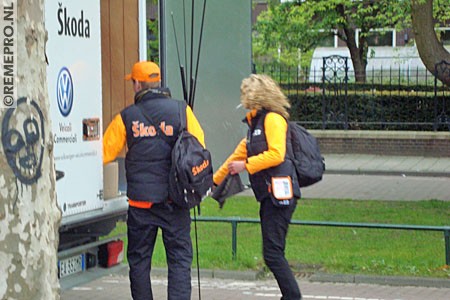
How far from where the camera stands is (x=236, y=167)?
7582 millimetres

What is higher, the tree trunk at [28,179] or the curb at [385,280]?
the tree trunk at [28,179]

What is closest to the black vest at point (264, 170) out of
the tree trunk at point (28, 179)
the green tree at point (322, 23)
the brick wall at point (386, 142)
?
the tree trunk at point (28, 179)

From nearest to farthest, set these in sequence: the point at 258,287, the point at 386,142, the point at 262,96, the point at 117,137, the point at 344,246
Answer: the point at 117,137 < the point at 262,96 < the point at 258,287 < the point at 344,246 < the point at 386,142

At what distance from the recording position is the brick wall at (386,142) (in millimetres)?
22875

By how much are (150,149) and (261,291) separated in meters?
2.81

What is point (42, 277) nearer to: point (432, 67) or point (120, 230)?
point (120, 230)

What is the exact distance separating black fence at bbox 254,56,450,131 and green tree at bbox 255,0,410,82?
1704 mm

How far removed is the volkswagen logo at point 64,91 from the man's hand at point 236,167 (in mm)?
1621

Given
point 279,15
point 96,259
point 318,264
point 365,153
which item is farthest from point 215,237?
point 279,15

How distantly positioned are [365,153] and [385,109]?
1359 millimetres

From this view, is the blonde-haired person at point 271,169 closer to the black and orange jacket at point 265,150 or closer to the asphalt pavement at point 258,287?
the black and orange jacket at point 265,150

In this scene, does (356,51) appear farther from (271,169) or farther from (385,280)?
(271,169)

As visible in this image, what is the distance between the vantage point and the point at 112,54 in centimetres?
788

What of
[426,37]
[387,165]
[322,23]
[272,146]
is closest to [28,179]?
[272,146]
